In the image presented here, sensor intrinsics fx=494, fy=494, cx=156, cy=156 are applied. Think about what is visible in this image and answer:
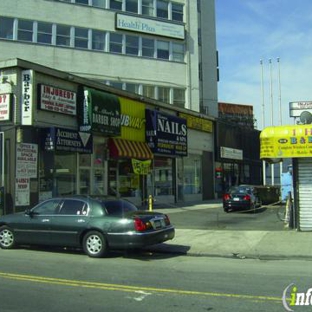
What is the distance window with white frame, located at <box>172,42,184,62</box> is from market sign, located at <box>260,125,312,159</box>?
24589 mm

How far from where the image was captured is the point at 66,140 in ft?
70.2

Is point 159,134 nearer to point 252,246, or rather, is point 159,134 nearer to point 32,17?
point 32,17

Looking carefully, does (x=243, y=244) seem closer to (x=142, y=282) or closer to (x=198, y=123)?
(x=142, y=282)

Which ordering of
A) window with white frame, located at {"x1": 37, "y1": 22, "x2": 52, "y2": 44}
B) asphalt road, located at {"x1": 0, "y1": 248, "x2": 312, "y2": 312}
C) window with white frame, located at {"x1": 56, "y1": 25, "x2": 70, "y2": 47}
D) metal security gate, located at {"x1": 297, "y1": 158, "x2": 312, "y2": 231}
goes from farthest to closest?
window with white frame, located at {"x1": 56, "y1": 25, "x2": 70, "y2": 47}, window with white frame, located at {"x1": 37, "y1": 22, "x2": 52, "y2": 44}, metal security gate, located at {"x1": 297, "y1": 158, "x2": 312, "y2": 231}, asphalt road, located at {"x1": 0, "y1": 248, "x2": 312, "y2": 312}

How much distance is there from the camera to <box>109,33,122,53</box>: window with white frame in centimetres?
3628

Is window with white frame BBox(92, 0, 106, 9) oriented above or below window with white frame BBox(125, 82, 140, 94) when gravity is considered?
above

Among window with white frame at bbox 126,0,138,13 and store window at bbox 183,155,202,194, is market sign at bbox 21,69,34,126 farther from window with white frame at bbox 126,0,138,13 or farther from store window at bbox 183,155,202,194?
window with white frame at bbox 126,0,138,13

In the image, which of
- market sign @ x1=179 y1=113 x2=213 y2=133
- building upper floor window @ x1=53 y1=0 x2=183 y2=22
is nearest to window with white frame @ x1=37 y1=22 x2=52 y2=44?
building upper floor window @ x1=53 y1=0 x2=183 y2=22

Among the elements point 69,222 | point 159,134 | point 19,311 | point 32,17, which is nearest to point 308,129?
point 69,222

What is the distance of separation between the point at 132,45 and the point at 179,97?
5.67m

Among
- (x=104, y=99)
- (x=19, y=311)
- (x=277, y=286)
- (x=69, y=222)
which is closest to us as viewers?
(x=19, y=311)

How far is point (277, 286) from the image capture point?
8328 mm

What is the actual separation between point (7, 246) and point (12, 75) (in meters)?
9.48

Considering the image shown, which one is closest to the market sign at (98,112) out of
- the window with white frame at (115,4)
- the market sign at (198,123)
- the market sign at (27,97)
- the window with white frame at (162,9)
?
the market sign at (27,97)
